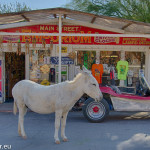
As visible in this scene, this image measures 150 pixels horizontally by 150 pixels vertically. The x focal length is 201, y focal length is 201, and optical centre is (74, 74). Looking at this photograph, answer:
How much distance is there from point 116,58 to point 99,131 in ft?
17.6

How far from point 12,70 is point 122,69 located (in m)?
6.36

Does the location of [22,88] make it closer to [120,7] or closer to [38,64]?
[38,64]

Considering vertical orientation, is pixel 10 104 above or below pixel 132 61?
below

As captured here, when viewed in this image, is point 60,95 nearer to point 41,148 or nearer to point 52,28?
point 41,148

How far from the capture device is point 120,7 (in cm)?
1641

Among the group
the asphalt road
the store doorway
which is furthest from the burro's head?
the store doorway

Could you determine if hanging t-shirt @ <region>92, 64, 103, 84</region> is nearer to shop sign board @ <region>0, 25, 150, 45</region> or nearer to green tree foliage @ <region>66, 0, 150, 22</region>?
shop sign board @ <region>0, 25, 150, 45</region>

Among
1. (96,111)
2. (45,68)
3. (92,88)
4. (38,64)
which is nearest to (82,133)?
(96,111)

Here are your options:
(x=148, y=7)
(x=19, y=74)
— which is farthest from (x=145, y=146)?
(x=148, y=7)

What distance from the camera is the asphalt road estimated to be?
182 inches

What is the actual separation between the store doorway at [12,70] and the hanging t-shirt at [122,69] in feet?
18.8

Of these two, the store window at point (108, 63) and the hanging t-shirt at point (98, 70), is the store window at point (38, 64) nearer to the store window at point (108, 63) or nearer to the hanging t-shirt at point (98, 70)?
the hanging t-shirt at point (98, 70)

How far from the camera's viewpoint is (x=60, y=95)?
15.0 ft

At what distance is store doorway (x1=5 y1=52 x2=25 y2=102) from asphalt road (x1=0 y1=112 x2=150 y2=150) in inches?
154
